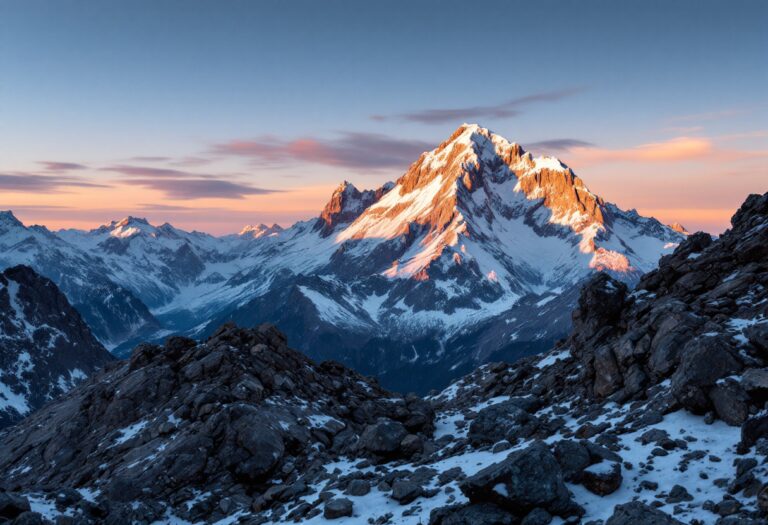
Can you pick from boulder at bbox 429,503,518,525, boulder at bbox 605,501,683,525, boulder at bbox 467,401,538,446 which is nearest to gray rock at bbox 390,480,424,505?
boulder at bbox 429,503,518,525

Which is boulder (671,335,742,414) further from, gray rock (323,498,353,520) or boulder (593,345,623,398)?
gray rock (323,498,353,520)

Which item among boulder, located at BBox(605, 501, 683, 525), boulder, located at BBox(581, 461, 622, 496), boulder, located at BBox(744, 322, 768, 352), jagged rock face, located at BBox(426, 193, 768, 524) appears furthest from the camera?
boulder, located at BBox(744, 322, 768, 352)

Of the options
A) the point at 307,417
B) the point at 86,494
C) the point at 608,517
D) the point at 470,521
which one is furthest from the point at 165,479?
the point at 608,517

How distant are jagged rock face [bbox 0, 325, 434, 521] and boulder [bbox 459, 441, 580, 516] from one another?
15683 millimetres

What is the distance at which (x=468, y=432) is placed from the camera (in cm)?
4397

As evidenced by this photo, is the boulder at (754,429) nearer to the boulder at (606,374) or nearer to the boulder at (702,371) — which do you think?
the boulder at (702,371)

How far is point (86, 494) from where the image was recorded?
143 ft

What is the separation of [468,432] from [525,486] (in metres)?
17.7

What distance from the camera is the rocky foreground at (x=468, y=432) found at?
88.4 feet

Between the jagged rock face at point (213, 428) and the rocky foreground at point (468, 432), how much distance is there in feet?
0.56

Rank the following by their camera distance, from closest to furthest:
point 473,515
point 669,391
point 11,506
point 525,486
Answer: point 525,486 < point 473,515 < point 11,506 < point 669,391

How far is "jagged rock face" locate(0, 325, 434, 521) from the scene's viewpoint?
4388 centimetres

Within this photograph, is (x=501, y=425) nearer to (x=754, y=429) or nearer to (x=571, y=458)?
(x=571, y=458)

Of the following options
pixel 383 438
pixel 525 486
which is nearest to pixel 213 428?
pixel 383 438
